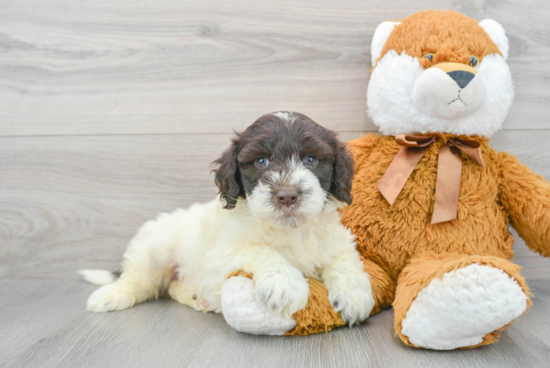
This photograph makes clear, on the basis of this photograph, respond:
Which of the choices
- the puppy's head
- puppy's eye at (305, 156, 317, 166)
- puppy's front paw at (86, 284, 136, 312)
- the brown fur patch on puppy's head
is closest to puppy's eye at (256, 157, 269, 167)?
the puppy's head

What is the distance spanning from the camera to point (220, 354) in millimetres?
1241

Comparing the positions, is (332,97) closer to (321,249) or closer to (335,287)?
(321,249)

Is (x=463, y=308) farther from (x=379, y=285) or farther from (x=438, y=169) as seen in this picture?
(x=438, y=169)

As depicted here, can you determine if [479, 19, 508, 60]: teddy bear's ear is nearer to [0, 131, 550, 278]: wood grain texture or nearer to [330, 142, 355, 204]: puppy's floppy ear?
[0, 131, 550, 278]: wood grain texture

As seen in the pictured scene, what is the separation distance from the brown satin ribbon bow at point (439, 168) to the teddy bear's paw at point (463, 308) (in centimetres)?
38

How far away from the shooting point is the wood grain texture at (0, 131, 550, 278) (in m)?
2.12

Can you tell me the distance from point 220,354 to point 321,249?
50 centimetres

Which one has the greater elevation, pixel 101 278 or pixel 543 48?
pixel 543 48

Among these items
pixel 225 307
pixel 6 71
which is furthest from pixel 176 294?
pixel 6 71

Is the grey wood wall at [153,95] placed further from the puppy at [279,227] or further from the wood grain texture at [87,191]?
the puppy at [279,227]

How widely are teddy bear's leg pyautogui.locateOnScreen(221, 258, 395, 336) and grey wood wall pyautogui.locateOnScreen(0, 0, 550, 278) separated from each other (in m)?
0.89

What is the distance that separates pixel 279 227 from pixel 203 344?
0.47 m

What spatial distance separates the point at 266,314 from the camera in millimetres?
1274

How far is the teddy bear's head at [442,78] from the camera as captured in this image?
1.47 meters
